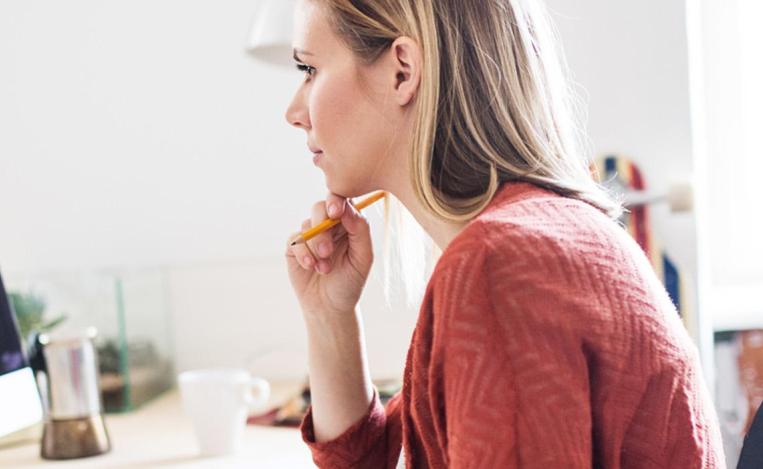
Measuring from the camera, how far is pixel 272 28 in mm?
1437

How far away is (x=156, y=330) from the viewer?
1.72 meters

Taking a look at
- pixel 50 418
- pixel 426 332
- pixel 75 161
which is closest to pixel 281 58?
pixel 75 161

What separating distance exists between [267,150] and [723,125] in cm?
96

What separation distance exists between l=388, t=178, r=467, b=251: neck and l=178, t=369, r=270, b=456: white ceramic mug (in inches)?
19.6

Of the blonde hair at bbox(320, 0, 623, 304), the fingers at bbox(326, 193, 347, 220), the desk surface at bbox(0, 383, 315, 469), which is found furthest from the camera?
the desk surface at bbox(0, 383, 315, 469)

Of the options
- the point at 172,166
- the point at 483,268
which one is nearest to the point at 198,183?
the point at 172,166

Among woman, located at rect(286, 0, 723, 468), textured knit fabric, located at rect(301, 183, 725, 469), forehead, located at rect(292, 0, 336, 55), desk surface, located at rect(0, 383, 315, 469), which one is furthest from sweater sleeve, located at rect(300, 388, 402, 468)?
forehead, located at rect(292, 0, 336, 55)

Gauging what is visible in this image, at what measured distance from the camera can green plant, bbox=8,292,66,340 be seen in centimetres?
151

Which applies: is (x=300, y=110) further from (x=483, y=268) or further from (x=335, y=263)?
(x=483, y=268)

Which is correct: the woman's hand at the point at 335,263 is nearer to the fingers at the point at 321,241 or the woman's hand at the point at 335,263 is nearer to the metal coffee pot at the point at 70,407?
the fingers at the point at 321,241

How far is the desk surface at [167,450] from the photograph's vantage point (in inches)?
47.1

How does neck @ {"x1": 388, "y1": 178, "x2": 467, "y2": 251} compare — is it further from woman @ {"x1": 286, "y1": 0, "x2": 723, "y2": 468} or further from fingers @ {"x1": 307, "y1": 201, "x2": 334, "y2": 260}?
fingers @ {"x1": 307, "y1": 201, "x2": 334, "y2": 260}

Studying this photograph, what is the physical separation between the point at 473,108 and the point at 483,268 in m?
0.22

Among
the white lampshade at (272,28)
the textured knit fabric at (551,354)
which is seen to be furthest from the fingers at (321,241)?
the white lampshade at (272,28)
